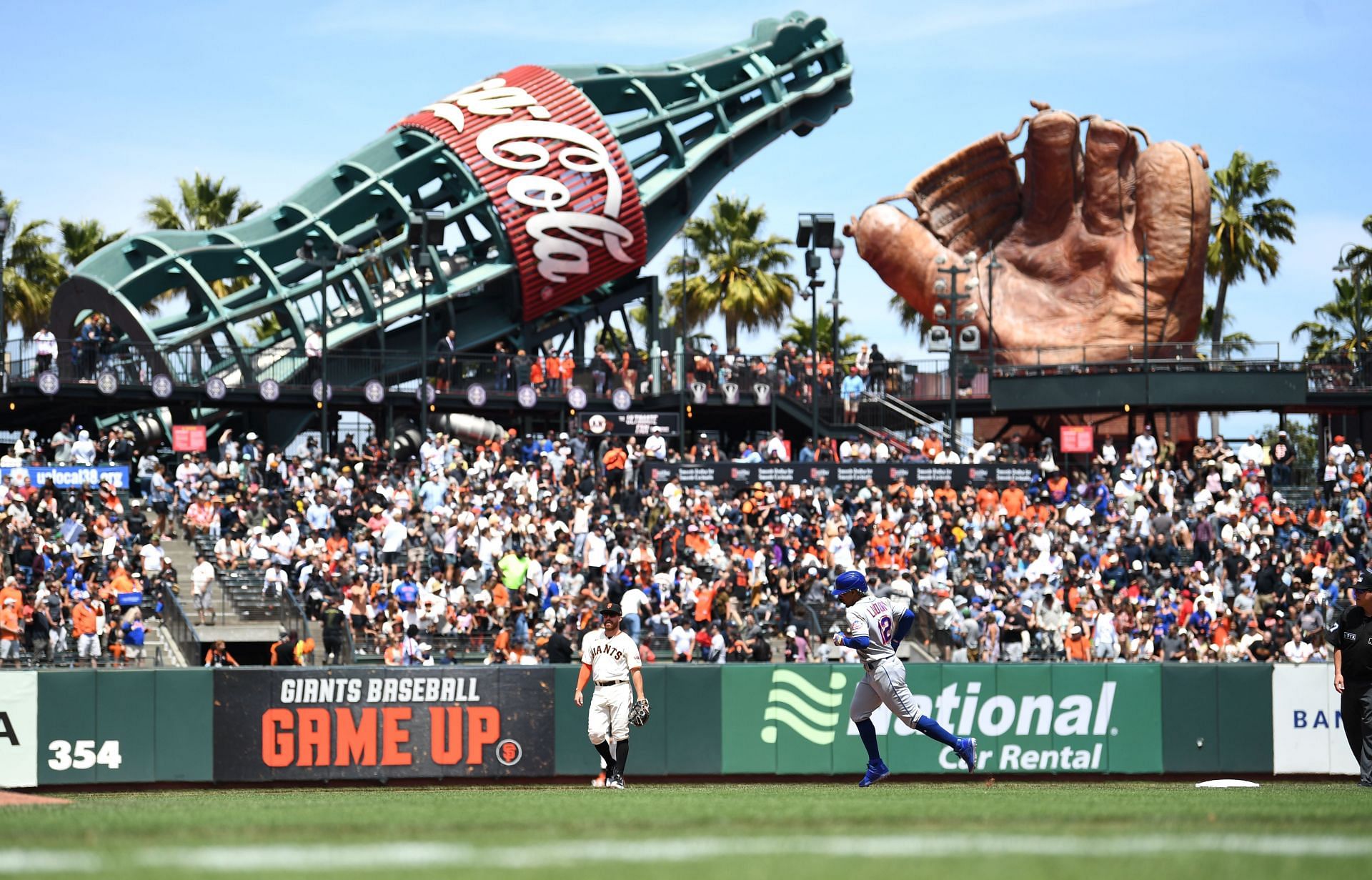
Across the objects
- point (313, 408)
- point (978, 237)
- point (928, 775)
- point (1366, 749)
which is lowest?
point (928, 775)

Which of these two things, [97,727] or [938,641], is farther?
[938,641]

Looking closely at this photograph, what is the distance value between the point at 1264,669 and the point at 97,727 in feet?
44.4

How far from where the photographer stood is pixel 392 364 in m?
41.4

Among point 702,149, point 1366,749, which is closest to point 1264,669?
point 1366,749

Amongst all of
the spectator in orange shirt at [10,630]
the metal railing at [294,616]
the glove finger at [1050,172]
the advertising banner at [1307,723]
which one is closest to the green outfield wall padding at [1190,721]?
the advertising banner at [1307,723]

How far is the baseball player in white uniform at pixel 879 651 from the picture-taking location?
13.0 metres

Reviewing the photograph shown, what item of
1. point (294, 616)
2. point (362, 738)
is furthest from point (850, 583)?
point (294, 616)

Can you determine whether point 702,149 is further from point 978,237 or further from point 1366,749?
point 1366,749

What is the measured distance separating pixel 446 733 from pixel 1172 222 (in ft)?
117

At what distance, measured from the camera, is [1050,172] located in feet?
165

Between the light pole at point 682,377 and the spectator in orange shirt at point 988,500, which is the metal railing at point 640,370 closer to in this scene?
the light pole at point 682,377

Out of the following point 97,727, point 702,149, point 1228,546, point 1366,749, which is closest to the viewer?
point 1366,749

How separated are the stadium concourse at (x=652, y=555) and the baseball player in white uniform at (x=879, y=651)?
8726 mm

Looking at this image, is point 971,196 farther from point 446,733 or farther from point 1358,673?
point 1358,673
